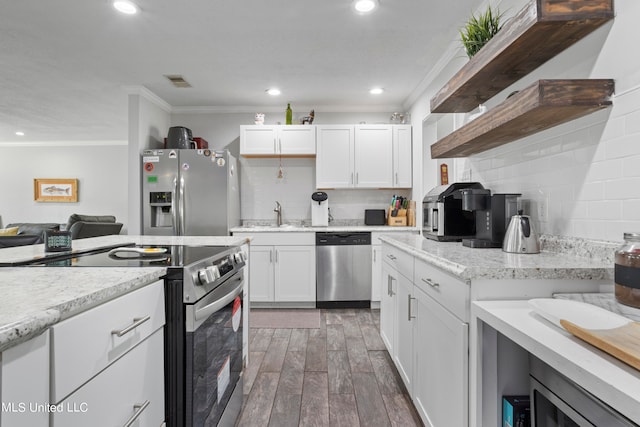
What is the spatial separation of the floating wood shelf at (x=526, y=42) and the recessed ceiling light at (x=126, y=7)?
7.14 feet

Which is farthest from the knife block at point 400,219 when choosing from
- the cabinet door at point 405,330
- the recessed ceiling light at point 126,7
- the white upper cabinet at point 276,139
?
the recessed ceiling light at point 126,7

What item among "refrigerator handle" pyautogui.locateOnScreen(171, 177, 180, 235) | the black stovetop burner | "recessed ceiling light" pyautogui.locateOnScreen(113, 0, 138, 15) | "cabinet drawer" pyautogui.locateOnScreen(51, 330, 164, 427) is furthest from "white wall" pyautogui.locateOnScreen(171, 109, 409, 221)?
"cabinet drawer" pyautogui.locateOnScreen(51, 330, 164, 427)

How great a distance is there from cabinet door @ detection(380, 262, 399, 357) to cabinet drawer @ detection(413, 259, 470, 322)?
0.51 meters

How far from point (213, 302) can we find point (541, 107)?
1.46 meters

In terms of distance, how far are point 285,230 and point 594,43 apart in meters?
2.97

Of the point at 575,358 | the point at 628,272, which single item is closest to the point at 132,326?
the point at 575,358

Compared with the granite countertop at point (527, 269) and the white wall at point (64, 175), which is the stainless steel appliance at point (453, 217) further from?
the white wall at point (64, 175)

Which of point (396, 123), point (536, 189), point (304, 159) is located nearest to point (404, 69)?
point (396, 123)

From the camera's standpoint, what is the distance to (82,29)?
2.51m

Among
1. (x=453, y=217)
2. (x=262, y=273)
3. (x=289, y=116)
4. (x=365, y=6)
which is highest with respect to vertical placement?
(x=365, y=6)

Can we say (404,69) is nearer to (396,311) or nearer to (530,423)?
(396,311)

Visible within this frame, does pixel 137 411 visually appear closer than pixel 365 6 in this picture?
Yes

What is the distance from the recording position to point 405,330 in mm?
1896

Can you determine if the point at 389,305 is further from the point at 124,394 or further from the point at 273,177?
the point at 273,177
